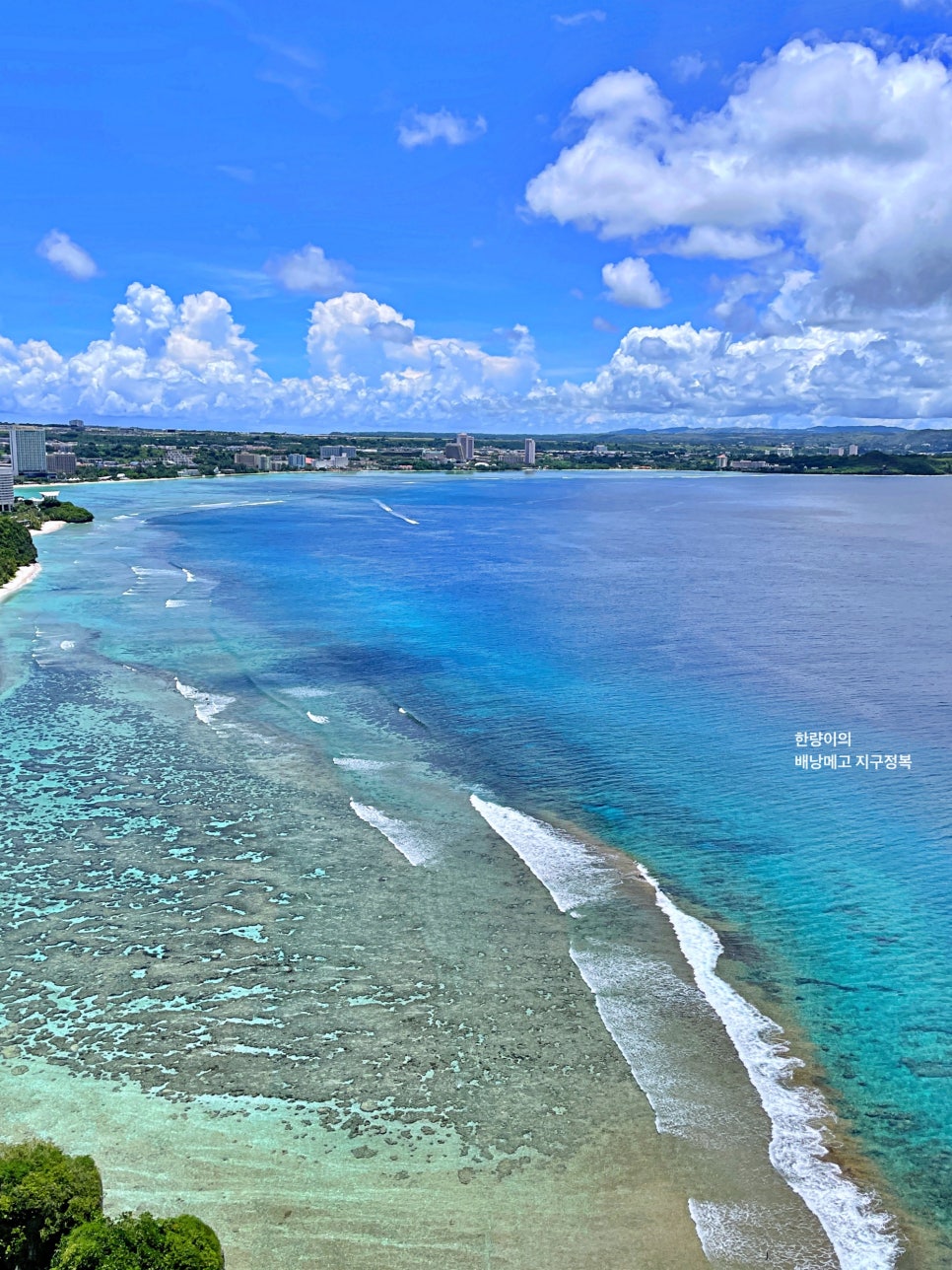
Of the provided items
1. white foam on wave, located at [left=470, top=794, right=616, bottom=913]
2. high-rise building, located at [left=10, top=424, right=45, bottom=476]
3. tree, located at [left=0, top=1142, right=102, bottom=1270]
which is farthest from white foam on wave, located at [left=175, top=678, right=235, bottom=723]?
high-rise building, located at [left=10, top=424, right=45, bottom=476]

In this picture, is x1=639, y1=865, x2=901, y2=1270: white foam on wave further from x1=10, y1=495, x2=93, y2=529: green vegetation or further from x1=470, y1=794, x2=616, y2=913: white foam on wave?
x1=10, y1=495, x2=93, y2=529: green vegetation

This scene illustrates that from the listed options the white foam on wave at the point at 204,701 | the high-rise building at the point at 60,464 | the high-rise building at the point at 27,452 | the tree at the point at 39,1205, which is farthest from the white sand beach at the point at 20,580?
the high-rise building at the point at 60,464

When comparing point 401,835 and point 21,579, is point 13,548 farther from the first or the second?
point 401,835

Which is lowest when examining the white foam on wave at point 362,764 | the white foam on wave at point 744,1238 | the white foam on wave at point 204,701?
the white foam on wave at point 744,1238

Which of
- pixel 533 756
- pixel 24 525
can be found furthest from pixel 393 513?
pixel 533 756

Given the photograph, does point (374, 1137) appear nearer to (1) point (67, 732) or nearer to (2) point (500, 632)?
(1) point (67, 732)

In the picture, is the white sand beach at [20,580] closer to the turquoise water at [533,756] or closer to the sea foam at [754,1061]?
the turquoise water at [533,756]

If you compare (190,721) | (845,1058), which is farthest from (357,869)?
(190,721)
